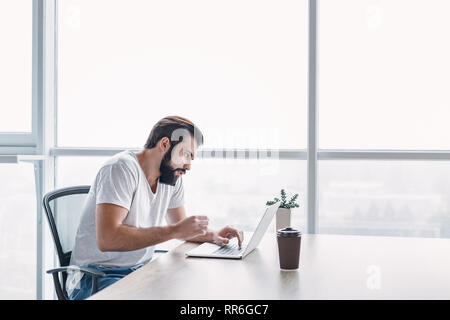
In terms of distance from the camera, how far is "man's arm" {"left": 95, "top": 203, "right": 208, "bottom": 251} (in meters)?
1.87

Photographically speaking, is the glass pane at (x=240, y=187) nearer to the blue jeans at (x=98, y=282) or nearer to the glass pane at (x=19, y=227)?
the glass pane at (x=19, y=227)

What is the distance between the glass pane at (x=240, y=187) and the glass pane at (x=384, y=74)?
0.30 m

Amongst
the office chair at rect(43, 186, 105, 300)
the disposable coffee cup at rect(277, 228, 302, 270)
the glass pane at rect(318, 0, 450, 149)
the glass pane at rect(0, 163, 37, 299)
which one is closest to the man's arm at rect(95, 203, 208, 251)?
the office chair at rect(43, 186, 105, 300)

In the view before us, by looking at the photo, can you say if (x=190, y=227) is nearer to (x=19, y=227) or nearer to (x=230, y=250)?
(x=230, y=250)

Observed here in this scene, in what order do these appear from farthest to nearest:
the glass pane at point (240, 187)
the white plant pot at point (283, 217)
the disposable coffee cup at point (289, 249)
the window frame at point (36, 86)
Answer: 1. the window frame at point (36, 86)
2. the glass pane at point (240, 187)
3. the white plant pot at point (283, 217)
4. the disposable coffee cup at point (289, 249)

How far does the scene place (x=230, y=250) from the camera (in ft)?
6.46

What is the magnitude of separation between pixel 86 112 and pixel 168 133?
1.36 m

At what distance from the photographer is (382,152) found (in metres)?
3.01

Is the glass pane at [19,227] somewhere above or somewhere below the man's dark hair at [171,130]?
below

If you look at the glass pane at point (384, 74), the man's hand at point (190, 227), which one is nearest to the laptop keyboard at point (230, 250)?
the man's hand at point (190, 227)

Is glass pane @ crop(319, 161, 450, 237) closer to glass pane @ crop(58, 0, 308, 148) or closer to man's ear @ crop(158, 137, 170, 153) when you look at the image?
glass pane @ crop(58, 0, 308, 148)

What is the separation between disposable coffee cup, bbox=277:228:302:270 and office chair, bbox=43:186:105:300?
0.85 metres

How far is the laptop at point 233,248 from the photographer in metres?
1.84

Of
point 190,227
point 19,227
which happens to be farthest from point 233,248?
point 19,227
